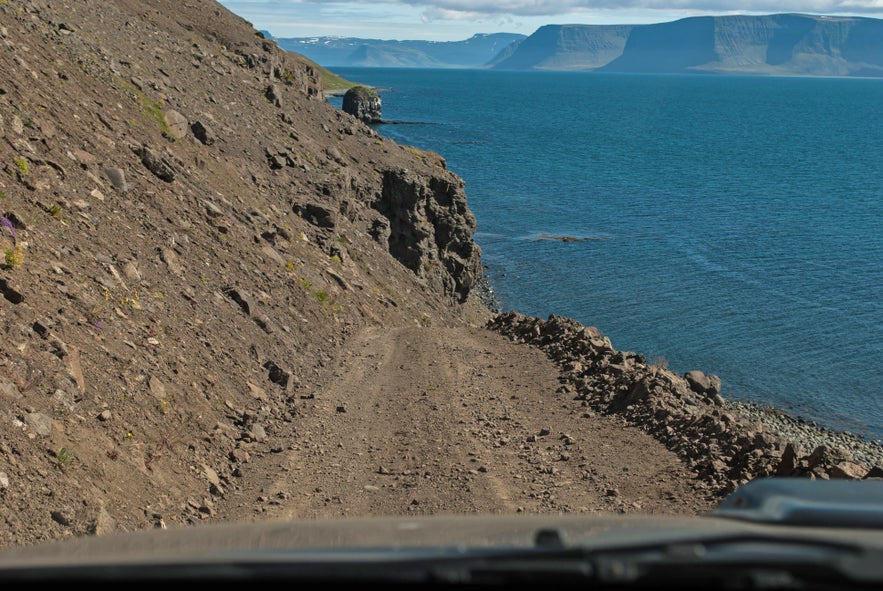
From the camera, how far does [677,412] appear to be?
15930mm

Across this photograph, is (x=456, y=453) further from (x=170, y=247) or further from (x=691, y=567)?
(x=691, y=567)

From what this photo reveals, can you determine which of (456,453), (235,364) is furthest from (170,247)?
(456,453)

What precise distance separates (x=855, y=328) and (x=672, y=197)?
3663 cm

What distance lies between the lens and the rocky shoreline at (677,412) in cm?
1310

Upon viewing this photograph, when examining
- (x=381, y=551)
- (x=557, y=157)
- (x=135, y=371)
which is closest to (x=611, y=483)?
(x=135, y=371)

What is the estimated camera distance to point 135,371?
44.7ft

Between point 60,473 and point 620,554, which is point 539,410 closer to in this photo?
point 60,473

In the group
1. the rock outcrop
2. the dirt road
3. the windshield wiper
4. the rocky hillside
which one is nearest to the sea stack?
the rocky hillside

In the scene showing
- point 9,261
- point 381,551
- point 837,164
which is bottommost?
point 837,164

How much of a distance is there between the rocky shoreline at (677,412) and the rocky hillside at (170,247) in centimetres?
519

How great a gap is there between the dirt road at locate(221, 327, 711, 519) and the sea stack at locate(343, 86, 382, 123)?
384 feet

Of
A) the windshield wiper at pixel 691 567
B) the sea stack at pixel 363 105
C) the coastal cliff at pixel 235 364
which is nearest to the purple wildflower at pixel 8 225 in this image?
the coastal cliff at pixel 235 364

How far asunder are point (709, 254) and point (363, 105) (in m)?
88.0

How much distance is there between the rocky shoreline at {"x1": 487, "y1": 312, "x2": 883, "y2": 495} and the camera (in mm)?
13102
